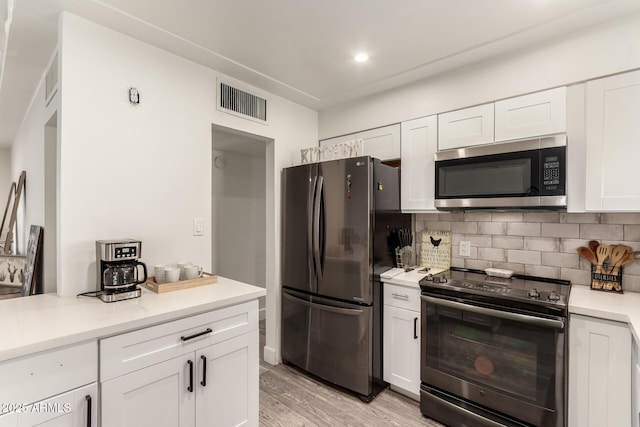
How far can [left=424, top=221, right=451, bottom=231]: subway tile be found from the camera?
2.64 metres

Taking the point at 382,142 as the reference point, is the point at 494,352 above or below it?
below

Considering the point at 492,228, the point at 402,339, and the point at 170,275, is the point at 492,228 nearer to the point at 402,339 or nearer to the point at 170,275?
the point at 402,339

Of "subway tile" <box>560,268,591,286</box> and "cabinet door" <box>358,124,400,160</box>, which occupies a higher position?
"cabinet door" <box>358,124,400,160</box>

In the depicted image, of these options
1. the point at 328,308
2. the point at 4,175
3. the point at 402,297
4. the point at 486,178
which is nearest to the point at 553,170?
the point at 486,178

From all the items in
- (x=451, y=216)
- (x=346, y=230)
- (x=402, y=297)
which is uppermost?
(x=451, y=216)

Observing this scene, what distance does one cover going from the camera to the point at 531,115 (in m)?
1.99

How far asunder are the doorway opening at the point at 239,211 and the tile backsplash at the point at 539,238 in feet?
7.92

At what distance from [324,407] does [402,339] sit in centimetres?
76

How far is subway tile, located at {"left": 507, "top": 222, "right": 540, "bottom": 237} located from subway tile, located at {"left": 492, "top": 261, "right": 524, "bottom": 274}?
0.23 m

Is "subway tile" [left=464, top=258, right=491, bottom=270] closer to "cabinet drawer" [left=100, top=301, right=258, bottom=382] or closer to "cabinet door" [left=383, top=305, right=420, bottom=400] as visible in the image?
"cabinet door" [left=383, top=305, right=420, bottom=400]

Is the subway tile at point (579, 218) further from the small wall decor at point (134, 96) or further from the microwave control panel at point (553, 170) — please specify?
the small wall decor at point (134, 96)

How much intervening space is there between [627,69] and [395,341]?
222cm

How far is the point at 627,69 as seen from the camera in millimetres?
1695

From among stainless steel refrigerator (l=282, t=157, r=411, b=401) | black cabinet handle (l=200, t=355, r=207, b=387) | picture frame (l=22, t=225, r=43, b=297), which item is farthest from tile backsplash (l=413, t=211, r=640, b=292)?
picture frame (l=22, t=225, r=43, b=297)
